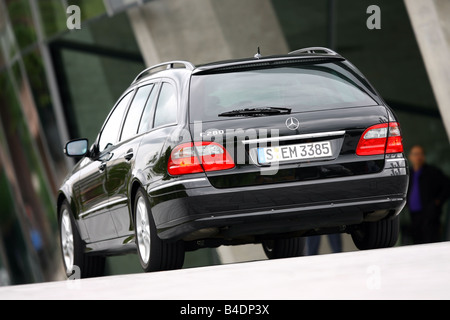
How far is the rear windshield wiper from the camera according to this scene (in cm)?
770

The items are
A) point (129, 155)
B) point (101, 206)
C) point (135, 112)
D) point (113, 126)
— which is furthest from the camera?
point (113, 126)

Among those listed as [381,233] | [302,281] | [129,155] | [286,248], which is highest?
[129,155]

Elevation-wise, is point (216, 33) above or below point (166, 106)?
below

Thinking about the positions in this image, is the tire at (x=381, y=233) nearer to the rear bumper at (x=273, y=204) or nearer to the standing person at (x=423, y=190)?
the rear bumper at (x=273, y=204)

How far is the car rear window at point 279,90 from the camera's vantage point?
7.81 metres

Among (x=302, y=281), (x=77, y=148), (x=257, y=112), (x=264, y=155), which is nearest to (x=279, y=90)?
(x=257, y=112)

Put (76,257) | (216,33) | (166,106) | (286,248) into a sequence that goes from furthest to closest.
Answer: (216,33) < (286,248) < (76,257) < (166,106)

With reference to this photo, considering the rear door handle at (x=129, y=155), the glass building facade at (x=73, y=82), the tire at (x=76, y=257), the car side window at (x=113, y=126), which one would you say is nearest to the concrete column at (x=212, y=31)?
the glass building facade at (x=73, y=82)

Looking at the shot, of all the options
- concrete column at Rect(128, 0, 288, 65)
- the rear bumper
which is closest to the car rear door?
the rear bumper

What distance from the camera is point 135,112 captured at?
9008 mm

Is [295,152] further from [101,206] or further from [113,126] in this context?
[113,126]

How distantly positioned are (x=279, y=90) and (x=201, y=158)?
0.83m

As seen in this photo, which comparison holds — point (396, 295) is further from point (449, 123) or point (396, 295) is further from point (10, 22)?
point (10, 22)
